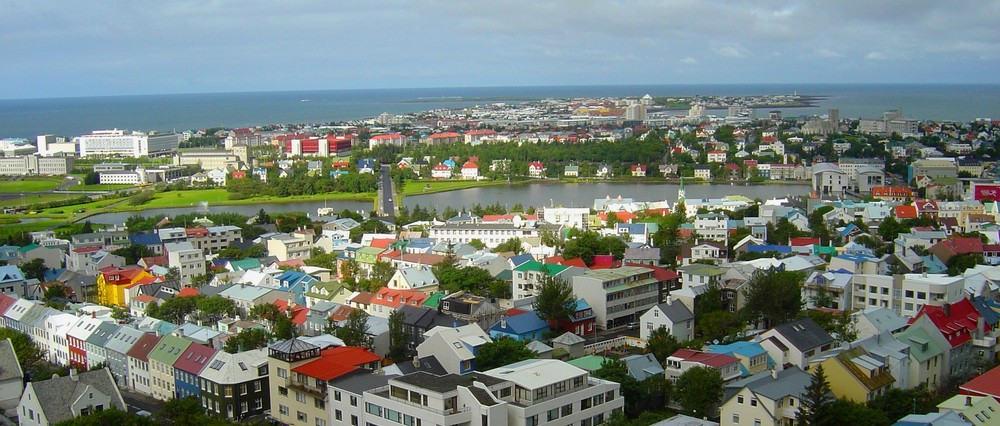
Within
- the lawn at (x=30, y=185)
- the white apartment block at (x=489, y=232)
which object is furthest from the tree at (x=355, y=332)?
the lawn at (x=30, y=185)

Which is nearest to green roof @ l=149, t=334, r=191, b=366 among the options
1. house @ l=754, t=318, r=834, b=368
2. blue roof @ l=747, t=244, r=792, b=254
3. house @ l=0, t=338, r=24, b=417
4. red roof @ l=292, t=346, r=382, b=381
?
house @ l=0, t=338, r=24, b=417

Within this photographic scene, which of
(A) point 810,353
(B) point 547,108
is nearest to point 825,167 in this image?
(A) point 810,353

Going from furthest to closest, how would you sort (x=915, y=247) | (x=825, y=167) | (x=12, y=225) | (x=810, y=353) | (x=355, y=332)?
1. (x=825, y=167)
2. (x=12, y=225)
3. (x=915, y=247)
4. (x=355, y=332)
5. (x=810, y=353)

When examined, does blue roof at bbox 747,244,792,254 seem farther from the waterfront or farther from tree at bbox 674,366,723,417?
the waterfront

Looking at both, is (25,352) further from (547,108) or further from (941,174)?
(547,108)

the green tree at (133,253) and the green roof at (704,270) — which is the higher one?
the green roof at (704,270)

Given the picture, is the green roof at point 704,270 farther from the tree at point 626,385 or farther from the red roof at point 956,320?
the tree at point 626,385
